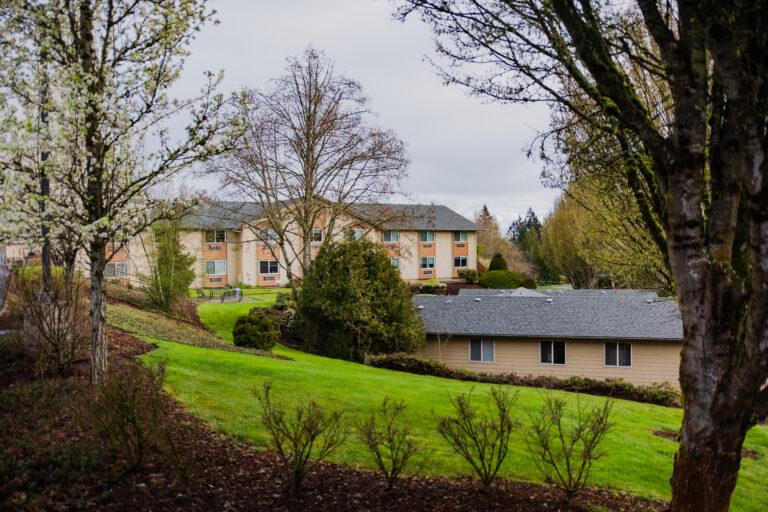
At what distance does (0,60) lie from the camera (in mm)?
6145

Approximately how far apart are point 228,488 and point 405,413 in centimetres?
446

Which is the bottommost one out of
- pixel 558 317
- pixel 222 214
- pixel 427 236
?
pixel 558 317

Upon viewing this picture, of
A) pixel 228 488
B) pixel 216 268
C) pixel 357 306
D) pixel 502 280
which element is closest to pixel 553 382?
pixel 357 306

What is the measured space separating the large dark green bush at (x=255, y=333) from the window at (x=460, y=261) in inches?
1377

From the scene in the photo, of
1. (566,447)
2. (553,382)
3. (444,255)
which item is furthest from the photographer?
(444,255)

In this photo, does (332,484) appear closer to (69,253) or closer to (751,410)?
(751,410)

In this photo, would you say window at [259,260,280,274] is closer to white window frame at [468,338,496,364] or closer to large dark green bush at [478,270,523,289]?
large dark green bush at [478,270,523,289]

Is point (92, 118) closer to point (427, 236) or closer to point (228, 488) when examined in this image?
point (228, 488)

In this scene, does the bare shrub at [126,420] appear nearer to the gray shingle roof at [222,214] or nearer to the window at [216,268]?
the gray shingle roof at [222,214]

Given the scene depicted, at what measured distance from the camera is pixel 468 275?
47.0 meters

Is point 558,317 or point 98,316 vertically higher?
point 98,316

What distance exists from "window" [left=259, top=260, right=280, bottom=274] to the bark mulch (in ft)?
124

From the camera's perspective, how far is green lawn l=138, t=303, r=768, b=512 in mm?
6809

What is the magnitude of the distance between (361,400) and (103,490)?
5.39 m
